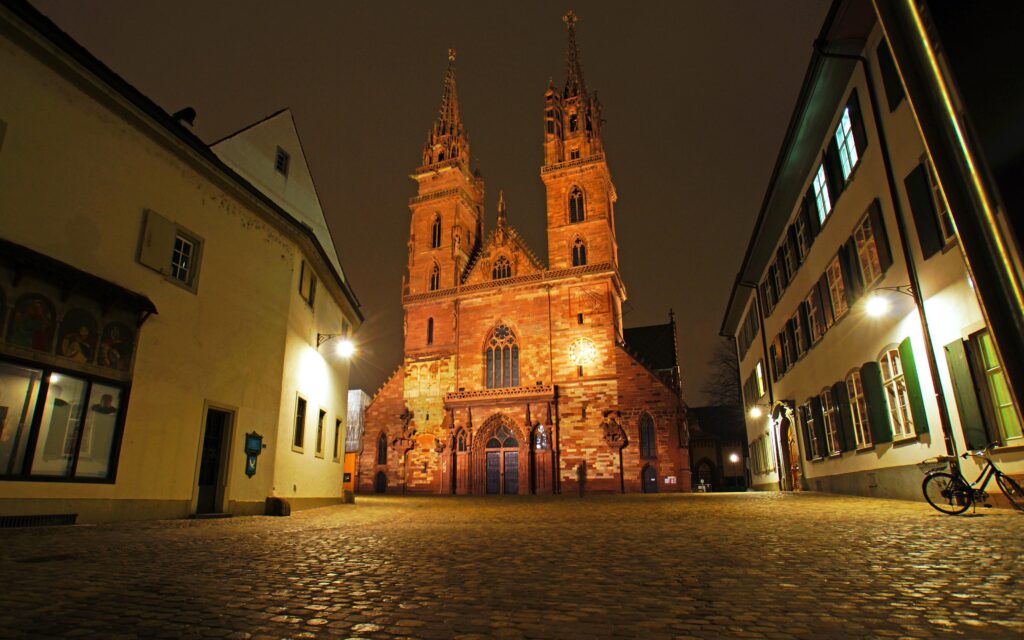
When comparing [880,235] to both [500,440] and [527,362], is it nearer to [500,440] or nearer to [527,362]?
[527,362]

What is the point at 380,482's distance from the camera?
40.2m

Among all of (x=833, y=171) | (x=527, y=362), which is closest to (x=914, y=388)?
(x=833, y=171)

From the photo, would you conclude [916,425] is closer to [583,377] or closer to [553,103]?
[583,377]


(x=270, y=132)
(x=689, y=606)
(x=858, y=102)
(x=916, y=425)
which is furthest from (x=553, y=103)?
(x=689, y=606)

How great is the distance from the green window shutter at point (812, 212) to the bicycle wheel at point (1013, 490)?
9.10 meters

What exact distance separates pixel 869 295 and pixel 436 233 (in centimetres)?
3532

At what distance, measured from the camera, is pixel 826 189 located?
1565cm

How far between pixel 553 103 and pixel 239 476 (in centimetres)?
3845

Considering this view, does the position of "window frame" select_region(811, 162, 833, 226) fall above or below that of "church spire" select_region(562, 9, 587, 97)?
below

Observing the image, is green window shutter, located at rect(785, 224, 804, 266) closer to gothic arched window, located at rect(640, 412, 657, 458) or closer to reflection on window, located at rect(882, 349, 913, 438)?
reflection on window, located at rect(882, 349, 913, 438)

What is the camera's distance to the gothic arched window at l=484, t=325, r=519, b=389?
39.2 meters

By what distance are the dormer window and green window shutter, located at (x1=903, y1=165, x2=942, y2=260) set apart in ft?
51.3

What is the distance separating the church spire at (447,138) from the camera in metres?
47.9

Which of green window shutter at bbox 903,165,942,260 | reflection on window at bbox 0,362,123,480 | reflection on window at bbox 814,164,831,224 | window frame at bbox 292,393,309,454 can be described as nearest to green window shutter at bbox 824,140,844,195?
reflection on window at bbox 814,164,831,224
